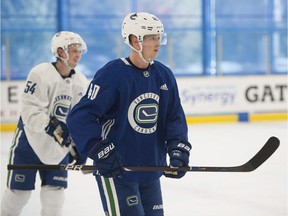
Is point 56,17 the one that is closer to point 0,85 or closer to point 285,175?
point 0,85

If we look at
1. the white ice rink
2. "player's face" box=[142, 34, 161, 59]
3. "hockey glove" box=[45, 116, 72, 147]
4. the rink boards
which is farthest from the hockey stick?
the rink boards

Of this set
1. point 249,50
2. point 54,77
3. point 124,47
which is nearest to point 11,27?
point 124,47

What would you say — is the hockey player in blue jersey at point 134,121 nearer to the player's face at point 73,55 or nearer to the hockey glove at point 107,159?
the hockey glove at point 107,159

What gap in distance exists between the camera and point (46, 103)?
397 cm

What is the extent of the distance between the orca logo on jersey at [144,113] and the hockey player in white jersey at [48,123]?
1.03m

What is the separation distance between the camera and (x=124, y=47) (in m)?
13.4

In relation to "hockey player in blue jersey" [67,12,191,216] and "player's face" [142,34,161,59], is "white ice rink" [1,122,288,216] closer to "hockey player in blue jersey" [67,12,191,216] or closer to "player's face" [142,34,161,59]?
"hockey player in blue jersey" [67,12,191,216]

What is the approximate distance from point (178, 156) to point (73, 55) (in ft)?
4.32

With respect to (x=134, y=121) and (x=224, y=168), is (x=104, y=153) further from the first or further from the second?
(x=224, y=168)

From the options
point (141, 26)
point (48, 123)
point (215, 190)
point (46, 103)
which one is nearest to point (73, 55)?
point (46, 103)

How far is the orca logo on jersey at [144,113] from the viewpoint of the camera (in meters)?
2.93

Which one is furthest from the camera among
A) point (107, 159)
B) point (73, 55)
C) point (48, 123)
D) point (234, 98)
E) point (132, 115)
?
point (234, 98)

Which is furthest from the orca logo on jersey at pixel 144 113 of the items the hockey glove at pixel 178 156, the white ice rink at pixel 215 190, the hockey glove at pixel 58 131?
the white ice rink at pixel 215 190

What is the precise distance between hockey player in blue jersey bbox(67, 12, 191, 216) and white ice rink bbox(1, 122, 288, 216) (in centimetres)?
164
